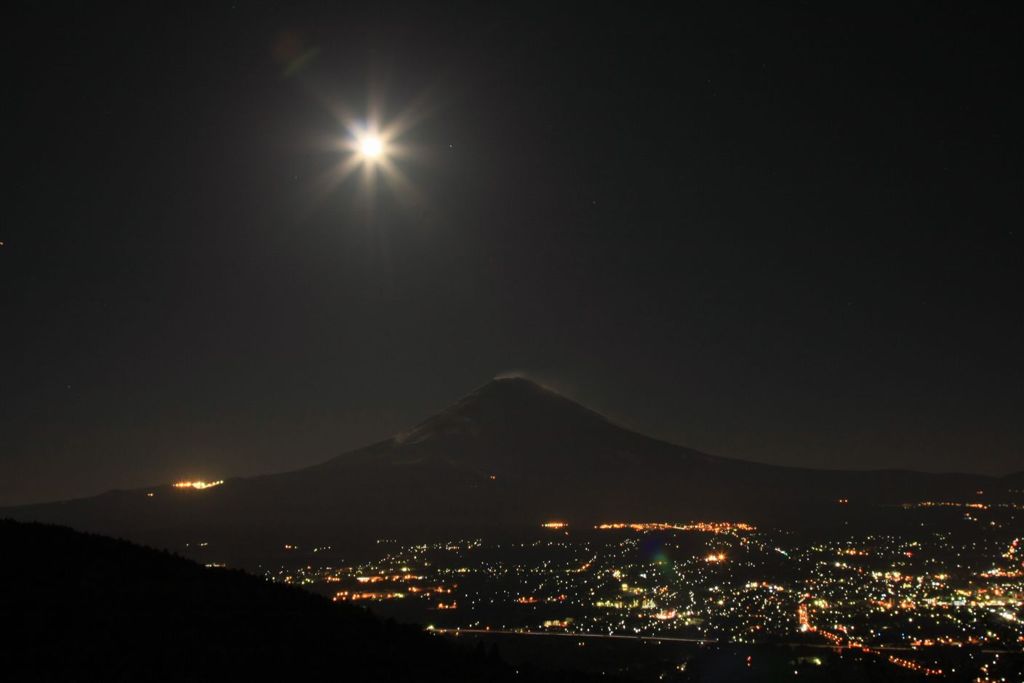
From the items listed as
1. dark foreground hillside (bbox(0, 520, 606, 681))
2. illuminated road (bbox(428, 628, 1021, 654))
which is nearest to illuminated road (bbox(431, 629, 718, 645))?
illuminated road (bbox(428, 628, 1021, 654))

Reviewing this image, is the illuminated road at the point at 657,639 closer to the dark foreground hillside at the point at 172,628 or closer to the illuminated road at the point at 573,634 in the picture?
the illuminated road at the point at 573,634

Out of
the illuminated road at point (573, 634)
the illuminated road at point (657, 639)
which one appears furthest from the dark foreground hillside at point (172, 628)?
the illuminated road at point (573, 634)

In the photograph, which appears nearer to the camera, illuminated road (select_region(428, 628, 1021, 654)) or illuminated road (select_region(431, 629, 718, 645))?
illuminated road (select_region(428, 628, 1021, 654))

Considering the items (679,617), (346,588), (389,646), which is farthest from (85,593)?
(346,588)

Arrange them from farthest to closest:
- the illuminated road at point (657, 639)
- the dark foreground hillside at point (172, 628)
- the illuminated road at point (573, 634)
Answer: the illuminated road at point (573, 634) < the illuminated road at point (657, 639) < the dark foreground hillside at point (172, 628)

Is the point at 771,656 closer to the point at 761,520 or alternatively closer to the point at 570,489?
the point at 761,520

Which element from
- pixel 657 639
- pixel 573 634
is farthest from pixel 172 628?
pixel 657 639

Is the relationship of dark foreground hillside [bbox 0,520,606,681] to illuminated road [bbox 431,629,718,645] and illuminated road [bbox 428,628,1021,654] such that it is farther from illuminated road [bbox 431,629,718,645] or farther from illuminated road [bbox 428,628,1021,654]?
illuminated road [bbox 431,629,718,645]

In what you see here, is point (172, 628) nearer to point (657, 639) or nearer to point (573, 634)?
point (573, 634)

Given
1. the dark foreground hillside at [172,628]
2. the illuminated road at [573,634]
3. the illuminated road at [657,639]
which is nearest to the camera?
the dark foreground hillside at [172,628]
